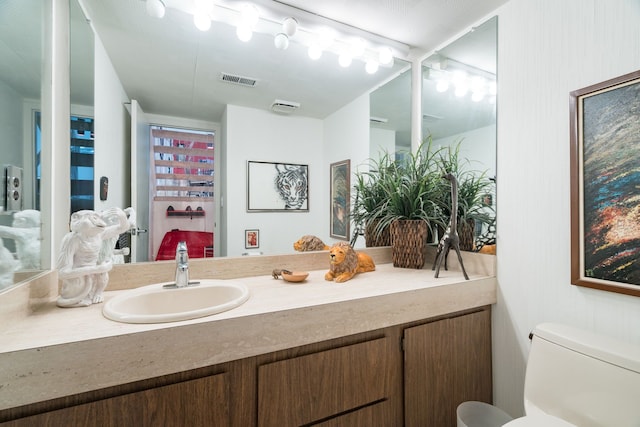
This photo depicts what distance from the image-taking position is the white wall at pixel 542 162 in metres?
1.07

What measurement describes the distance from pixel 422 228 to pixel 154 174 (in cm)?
143

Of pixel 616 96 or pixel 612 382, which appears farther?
pixel 616 96

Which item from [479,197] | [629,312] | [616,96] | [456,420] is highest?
[616,96]

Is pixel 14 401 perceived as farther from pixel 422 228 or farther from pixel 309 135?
pixel 422 228

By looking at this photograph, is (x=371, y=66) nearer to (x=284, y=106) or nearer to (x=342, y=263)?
(x=284, y=106)

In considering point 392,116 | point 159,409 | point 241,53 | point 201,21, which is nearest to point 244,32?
point 241,53

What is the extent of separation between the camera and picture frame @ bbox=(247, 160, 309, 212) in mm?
1546

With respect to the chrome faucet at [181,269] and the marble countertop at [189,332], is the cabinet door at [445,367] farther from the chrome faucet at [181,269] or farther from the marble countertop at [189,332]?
the chrome faucet at [181,269]

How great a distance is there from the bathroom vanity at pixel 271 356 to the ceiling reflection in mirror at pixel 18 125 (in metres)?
0.20

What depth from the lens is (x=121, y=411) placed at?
0.77 meters

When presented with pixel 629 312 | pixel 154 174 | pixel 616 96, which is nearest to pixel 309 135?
pixel 154 174

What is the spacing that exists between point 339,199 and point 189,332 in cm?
113

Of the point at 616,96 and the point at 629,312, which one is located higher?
the point at 616,96

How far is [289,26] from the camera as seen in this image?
1486 millimetres
